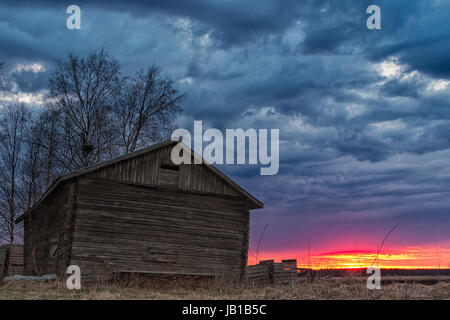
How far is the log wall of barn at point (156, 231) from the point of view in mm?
20422

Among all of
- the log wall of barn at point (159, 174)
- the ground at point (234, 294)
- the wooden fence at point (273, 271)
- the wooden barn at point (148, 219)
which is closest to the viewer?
the ground at point (234, 294)

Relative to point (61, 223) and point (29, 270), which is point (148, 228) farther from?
point (29, 270)

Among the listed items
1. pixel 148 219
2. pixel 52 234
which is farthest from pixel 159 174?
pixel 52 234

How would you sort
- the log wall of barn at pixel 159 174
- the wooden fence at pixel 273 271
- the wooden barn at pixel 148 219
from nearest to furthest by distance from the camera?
the wooden barn at pixel 148 219, the log wall of barn at pixel 159 174, the wooden fence at pixel 273 271

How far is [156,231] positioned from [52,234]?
586 centimetres

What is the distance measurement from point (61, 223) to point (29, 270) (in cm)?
868

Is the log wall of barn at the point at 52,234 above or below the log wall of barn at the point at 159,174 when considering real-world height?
below

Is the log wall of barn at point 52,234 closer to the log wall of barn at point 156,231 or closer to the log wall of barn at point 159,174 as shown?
the log wall of barn at point 156,231

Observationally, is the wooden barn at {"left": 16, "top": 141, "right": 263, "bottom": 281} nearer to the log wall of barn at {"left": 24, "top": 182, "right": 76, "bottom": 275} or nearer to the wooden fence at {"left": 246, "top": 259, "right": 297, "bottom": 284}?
the log wall of barn at {"left": 24, "top": 182, "right": 76, "bottom": 275}

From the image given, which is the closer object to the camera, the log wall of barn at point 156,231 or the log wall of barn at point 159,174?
the log wall of barn at point 156,231

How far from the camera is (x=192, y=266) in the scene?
869 inches

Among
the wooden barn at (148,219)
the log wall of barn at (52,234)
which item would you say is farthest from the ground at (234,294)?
the log wall of barn at (52,234)

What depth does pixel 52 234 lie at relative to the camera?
23.7 m
